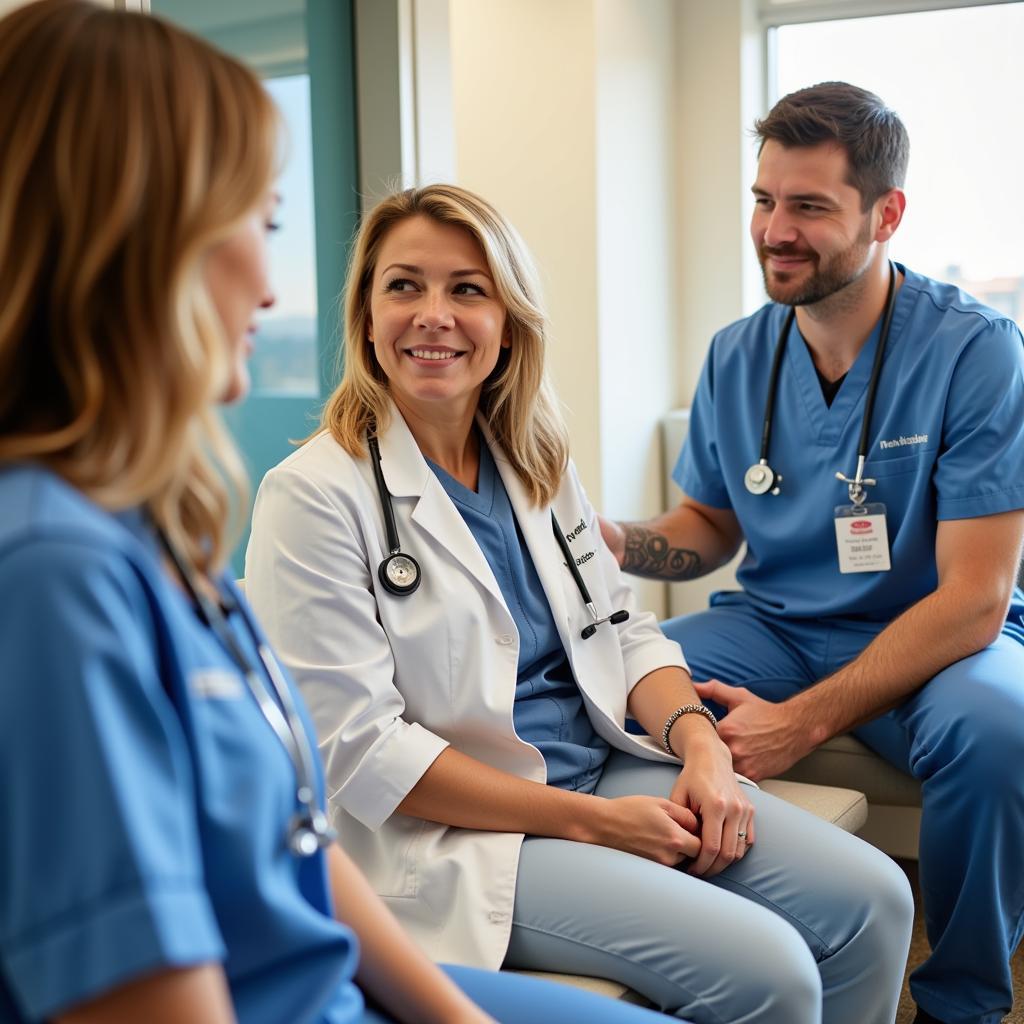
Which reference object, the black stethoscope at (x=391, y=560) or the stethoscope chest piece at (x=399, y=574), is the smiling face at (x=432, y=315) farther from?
the stethoscope chest piece at (x=399, y=574)

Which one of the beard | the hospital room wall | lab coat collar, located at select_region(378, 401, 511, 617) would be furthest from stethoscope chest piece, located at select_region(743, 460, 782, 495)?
the hospital room wall

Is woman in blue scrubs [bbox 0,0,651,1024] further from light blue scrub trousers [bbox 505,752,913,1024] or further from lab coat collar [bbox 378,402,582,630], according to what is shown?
lab coat collar [bbox 378,402,582,630]

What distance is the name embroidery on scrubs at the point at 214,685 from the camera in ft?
2.17

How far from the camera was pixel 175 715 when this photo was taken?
65 centimetres

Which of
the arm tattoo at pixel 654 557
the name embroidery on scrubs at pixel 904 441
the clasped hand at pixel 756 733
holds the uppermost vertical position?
the name embroidery on scrubs at pixel 904 441

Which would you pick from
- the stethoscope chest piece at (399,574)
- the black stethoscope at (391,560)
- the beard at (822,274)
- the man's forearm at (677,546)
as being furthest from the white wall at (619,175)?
the stethoscope chest piece at (399,574)

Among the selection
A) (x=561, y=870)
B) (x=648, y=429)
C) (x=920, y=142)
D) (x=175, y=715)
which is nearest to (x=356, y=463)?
Result: (x=561, y=870)

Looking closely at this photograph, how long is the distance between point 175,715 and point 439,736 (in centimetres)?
77

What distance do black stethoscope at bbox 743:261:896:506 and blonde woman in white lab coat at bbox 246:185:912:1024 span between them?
593 millimetres

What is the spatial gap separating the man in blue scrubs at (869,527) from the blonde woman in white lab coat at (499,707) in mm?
343

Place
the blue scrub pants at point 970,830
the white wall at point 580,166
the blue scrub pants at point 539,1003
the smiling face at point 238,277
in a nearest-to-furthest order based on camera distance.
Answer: the smiling face at point 238,277, the blue scrub pants at point 539,1003, the blue scrub pants at point 970,830, the white wall at point 580,166

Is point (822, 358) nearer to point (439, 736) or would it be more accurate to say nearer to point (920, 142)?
point (439, 736)

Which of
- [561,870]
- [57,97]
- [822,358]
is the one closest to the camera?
[57,97]

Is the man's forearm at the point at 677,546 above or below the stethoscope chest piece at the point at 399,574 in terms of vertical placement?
below
